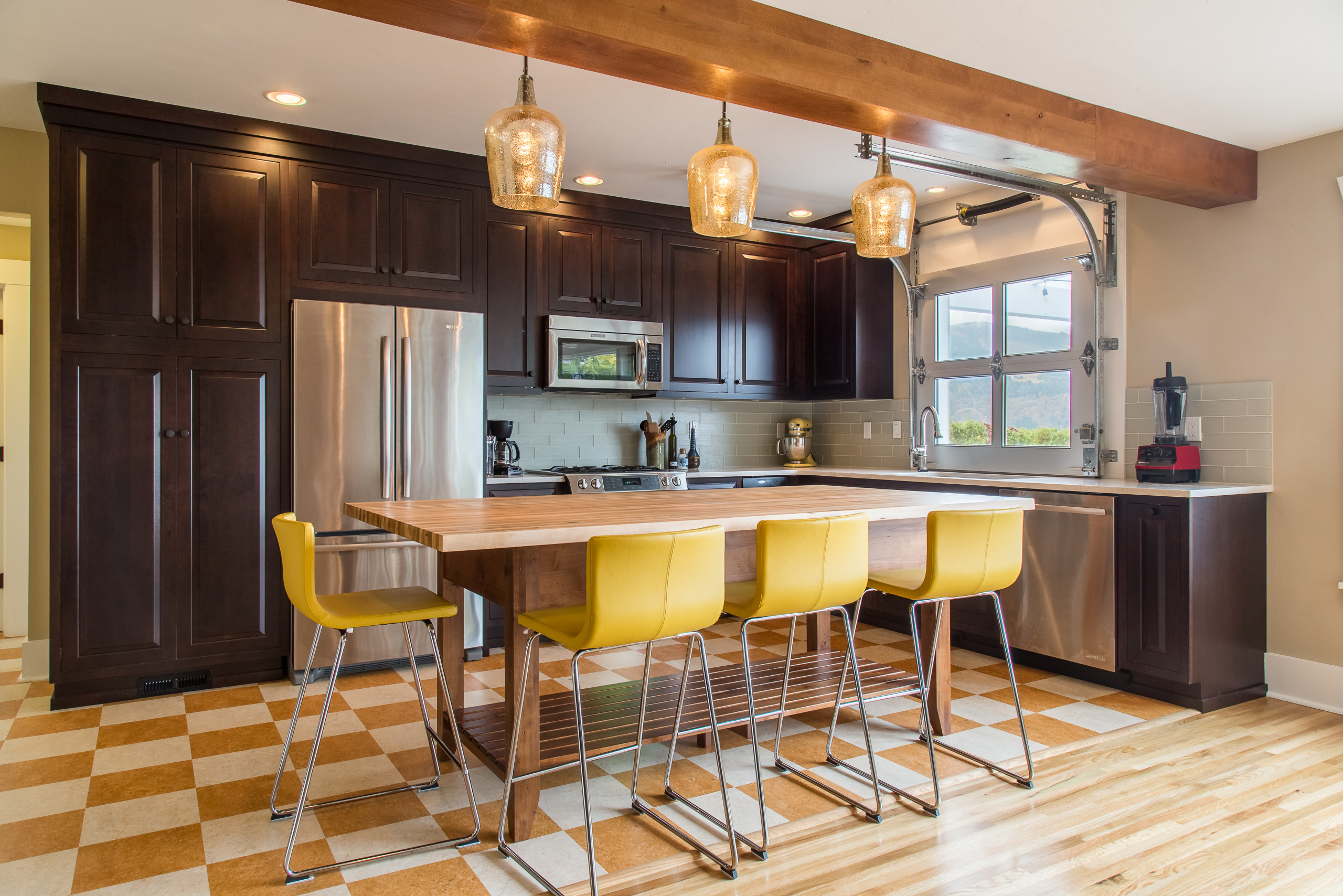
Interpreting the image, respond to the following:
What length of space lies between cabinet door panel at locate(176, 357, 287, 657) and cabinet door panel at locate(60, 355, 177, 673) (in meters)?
0.07

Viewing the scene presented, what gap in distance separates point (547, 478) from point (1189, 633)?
3.04 meters

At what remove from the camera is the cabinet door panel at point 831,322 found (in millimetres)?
5461

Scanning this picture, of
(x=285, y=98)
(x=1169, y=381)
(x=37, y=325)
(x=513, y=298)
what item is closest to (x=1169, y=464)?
(x=1169, y=381)

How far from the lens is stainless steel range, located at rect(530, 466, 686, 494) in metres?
4.57

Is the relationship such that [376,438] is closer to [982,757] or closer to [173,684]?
[173,684]

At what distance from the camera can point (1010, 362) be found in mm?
4852

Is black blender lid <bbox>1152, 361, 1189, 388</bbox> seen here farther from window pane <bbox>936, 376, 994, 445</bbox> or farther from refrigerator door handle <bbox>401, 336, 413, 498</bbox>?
refrigerator door handle <bbox>401, 336, 413, 498</bbox>

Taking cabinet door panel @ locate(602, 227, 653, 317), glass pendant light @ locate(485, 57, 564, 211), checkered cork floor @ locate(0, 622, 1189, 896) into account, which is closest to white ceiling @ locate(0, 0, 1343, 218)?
cabinet door panel @ locate(602, 227, 653, 317)

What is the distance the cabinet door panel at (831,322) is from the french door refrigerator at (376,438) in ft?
8.02

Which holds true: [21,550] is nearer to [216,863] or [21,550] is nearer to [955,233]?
[216,863]

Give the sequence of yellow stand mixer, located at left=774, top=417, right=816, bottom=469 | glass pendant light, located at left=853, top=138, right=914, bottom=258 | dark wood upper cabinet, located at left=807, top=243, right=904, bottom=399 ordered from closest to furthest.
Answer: glass pendant light, located at left=853, top=138, right=914, bottom=258, dark wood upper cabinet, located at left=807, top=243, right=904, bottom=399, yellow stand mixer, located at left=774, top=417, right=816, bottom=469

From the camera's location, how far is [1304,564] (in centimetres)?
362

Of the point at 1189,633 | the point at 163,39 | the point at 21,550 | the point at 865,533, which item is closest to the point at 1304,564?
the point at 1189,633

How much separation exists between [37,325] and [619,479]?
301cm
